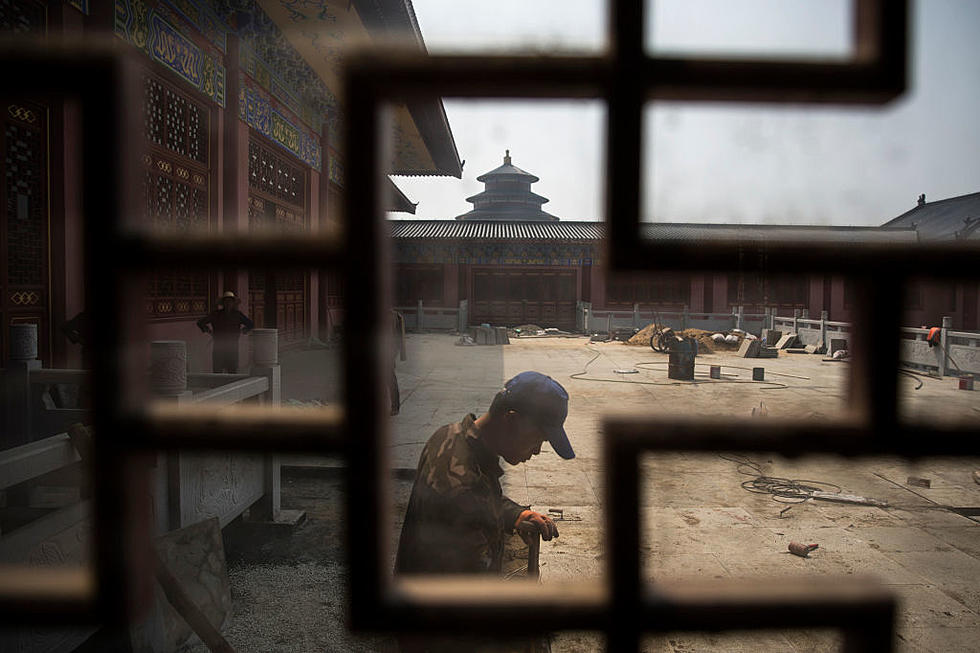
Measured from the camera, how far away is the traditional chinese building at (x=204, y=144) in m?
3.74

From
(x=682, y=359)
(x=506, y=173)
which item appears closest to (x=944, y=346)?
(x=682, y=359)

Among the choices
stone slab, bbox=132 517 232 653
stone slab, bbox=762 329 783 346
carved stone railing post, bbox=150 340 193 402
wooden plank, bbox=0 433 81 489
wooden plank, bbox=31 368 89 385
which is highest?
carved stone railing post, bbox=150 340 193 402

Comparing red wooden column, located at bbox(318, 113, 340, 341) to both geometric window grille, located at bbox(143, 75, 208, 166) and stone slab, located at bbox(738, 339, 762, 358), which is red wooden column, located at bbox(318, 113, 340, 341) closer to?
geometric window grille, located at bbox(143, 75, 208, 166)

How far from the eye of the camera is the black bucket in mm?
8609

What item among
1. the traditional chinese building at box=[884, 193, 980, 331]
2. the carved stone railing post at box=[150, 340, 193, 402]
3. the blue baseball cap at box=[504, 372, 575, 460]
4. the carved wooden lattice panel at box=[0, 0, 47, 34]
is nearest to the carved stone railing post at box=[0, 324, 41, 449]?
the carved stone railing post at box=[150, 340, 193, 402]

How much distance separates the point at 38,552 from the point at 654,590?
1828 mm

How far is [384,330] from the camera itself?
390 millimetres

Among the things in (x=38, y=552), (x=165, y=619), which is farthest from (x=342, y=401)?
(x=165, y=619)

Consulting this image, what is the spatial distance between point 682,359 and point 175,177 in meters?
6.50

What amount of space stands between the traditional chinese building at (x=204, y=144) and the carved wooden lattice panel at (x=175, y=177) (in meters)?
0.02

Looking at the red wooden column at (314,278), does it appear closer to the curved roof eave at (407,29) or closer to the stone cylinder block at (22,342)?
the curved roof eave at (407,29)

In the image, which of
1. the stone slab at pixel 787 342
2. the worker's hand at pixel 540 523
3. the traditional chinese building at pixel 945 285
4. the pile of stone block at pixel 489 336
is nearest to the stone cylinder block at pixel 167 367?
the worker's hand at pixel 540 523

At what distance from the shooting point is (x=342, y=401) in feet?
1.27

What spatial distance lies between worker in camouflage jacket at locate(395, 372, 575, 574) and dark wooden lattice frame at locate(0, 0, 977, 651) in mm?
1357
